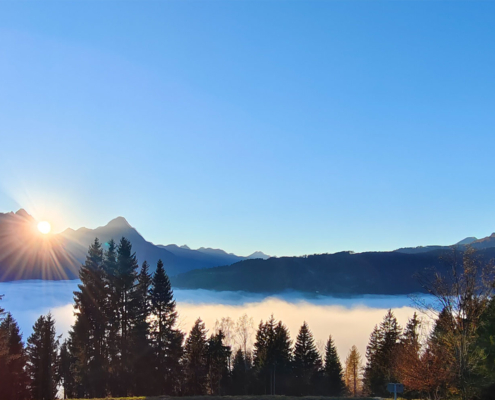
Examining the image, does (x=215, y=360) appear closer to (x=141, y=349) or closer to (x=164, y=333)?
(x=164, y=333)

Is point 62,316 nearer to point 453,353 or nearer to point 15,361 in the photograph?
point 15,361

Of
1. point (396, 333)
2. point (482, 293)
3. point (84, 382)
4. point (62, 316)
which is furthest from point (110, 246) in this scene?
point (62, 316)

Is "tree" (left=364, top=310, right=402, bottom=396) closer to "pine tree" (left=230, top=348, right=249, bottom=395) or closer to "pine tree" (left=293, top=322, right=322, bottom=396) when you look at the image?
"pine tree" (left=293, top=322, right=322, bottom=396)

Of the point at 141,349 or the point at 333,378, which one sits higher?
the point at 141,349

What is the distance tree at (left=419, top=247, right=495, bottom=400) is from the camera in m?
17.5

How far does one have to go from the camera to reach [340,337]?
16475 cm

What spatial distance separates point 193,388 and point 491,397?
100 ft

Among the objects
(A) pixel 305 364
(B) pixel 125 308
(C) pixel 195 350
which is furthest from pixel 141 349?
(A) pixel 305 364

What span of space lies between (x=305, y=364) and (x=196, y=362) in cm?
1875

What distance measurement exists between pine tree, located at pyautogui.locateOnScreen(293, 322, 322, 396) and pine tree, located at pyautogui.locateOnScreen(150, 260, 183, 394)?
23161 millimetres

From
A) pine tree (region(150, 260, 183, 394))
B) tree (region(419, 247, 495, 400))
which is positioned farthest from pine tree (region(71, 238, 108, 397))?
tree (region(419, 247, 495, 400))

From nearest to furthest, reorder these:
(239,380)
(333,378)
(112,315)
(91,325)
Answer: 1. (91,325)
2. (112,315)
3. (239,380)
4. (333,378)

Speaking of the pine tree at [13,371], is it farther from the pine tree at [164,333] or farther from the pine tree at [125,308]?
the pine tree at [164,333]

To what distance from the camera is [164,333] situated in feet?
108
